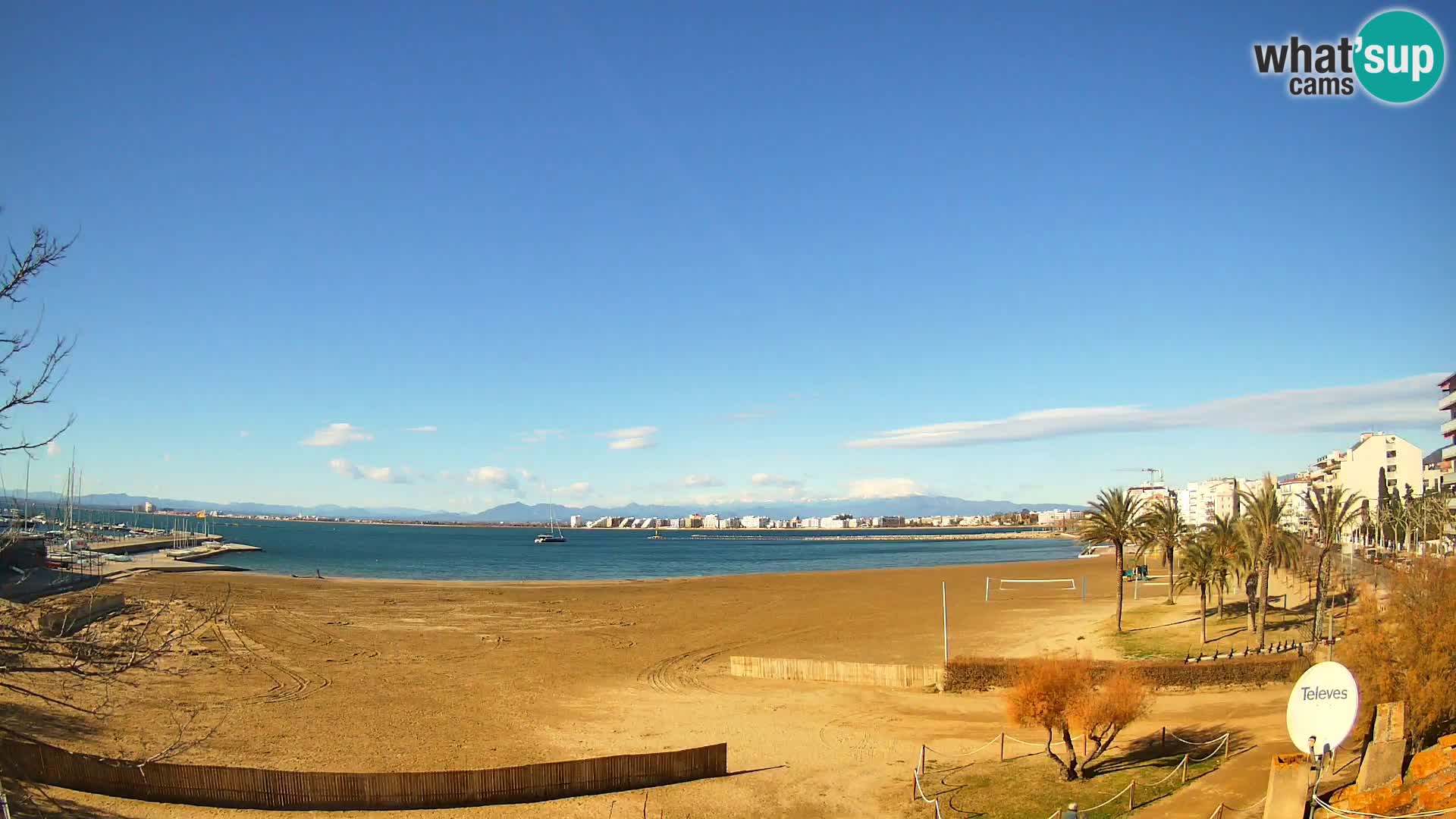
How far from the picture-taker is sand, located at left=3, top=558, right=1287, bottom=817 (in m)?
23.5

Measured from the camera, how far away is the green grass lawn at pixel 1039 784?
19859 millimetres

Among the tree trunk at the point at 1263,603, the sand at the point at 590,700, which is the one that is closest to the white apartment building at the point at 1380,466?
the sand at the point at 590,700

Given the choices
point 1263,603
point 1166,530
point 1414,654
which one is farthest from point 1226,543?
point 1414,654

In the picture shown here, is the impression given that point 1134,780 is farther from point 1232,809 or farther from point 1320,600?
point 1320,600

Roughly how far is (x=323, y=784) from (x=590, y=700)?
13.2 meters

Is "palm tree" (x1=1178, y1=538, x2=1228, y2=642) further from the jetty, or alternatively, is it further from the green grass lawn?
the jetty

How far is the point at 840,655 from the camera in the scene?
41438 mm

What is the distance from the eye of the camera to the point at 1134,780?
20922 mm

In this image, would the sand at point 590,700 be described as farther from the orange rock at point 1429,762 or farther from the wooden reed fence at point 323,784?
the orange rock at point 1429,762

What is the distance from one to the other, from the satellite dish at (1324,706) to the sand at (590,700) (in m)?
8.51

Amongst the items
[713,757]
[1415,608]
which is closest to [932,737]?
[713,757]

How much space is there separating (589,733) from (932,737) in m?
10.7

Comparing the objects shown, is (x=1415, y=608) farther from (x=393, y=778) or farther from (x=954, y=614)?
(x=954, y=614)

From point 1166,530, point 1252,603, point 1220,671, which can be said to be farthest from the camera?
point 1166,530
